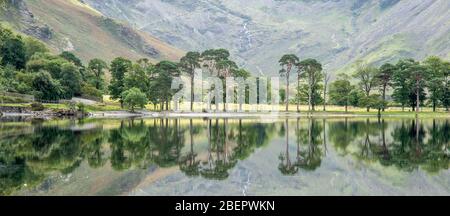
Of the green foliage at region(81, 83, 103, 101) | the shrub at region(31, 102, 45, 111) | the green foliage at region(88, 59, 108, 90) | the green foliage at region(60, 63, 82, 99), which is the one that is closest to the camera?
the shrub at region(31, 102, 45, 111)

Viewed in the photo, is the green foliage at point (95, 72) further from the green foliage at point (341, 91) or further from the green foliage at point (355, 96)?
the green foliage at point (355, 96)

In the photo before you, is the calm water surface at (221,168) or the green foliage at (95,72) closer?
the calm water surface at (221,168)

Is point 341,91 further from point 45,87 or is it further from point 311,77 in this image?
point 45,87

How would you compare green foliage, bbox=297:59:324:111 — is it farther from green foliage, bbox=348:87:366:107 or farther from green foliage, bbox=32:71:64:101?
green foliage, bbox=32:71:64:101

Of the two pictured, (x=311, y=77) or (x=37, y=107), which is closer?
(x=37, y=107)

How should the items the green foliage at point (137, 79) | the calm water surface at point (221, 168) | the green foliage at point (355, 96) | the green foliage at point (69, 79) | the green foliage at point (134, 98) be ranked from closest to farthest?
the calm water surface at point (221, 168), the green foliage at point (134, 98), the green foliage at point (69, 79), the green foliage at point (137, 79), the green foliage at point (355, 96)

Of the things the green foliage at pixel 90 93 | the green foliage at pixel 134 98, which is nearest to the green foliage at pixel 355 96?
the green foliage at pixel 134 98

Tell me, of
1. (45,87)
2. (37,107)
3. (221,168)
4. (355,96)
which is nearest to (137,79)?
(45,87)

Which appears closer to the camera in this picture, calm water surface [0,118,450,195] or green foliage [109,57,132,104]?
calm water surface [0,118,450,195]

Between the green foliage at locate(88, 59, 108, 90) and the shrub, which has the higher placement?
the green foliage at locate(88, 59, 108, 90)

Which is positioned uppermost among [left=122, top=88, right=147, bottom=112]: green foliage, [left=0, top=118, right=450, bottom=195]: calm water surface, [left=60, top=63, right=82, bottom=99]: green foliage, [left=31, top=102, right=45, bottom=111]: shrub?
[left=60, top=63, right=82, bottom=99]: green foliage

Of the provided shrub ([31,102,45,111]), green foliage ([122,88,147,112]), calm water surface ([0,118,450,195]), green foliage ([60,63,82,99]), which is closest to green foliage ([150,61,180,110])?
green foliage ([122,88,147,112])
